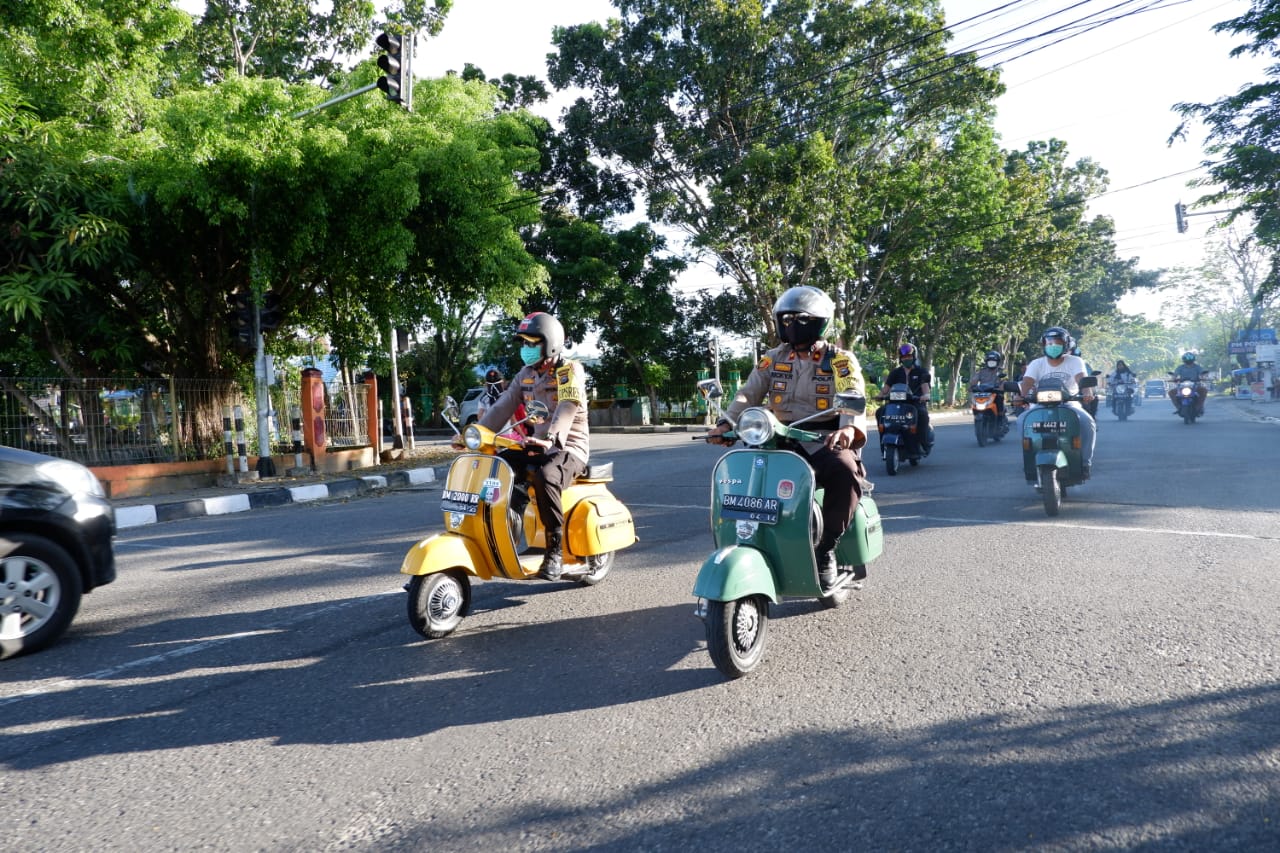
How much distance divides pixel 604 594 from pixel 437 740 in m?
2.15

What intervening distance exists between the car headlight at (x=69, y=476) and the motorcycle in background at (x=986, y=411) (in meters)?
13.3

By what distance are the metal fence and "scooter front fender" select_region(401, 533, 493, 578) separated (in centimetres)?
932

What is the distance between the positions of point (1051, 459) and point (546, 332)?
4.60 m

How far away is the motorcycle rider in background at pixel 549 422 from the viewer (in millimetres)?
4824

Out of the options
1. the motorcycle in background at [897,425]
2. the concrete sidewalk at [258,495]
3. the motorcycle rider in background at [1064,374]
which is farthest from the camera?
the motorcycle in background at [897,425]

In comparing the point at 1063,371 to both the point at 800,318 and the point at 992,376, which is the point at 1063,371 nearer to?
the point at 800,318

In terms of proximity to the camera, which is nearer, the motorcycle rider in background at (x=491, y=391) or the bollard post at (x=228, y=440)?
the motorcycle rider in background at (x=491, y=391)

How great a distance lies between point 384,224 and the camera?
13.2 meters

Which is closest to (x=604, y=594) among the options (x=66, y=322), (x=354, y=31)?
(x=66, y=322)

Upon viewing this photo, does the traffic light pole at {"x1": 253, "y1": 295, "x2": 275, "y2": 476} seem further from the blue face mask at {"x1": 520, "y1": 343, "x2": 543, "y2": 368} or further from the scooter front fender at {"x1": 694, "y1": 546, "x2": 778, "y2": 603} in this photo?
the scooter front fender at {"x1": 694, "y1": 546, "x2": 778, "y2": 603}

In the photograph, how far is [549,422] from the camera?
4.90m

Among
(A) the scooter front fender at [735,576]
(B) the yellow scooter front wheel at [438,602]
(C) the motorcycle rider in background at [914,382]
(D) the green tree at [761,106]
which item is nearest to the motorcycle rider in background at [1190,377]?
(D) the green tree at [761,106]

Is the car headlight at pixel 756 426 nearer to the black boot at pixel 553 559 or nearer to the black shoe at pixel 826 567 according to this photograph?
the black shoe at pixel 826 567

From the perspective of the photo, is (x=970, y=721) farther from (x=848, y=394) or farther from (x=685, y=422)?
(x=685, y=422)
